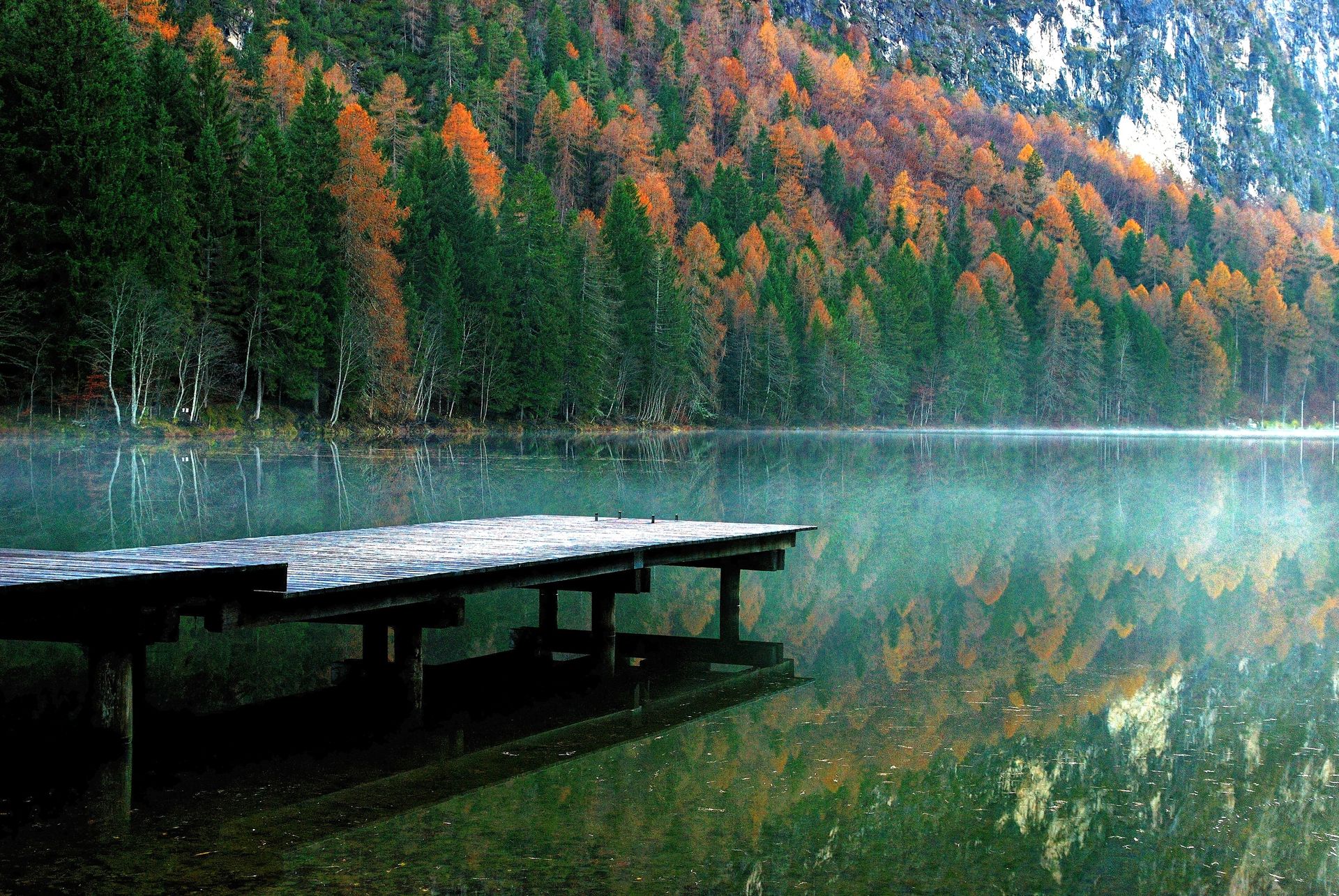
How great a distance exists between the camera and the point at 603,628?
45.9 ft

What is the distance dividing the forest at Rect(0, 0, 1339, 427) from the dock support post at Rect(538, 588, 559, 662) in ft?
121

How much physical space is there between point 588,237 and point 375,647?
71.7m

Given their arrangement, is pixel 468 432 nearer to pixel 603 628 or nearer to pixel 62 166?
pixel 62 166

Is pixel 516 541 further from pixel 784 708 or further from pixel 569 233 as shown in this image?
pixel 569 233

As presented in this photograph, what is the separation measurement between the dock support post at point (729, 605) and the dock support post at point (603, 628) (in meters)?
1.24

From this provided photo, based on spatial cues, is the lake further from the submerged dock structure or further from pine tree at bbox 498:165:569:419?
pine tree at bbox 498:165:569:419

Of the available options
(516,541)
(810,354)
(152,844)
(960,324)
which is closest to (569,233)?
(810,354)

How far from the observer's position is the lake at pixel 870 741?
7.67 m

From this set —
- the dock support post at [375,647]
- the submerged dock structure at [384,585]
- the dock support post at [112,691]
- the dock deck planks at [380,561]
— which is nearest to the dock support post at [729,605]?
the submerged dock structure at [384,585]

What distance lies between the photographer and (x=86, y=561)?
10.2 metres

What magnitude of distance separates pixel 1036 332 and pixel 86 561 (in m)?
127

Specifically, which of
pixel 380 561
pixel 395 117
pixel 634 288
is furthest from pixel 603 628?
pixel 395 117

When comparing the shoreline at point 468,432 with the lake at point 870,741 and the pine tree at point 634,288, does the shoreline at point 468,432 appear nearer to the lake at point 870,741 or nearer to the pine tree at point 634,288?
the pine tree at point 634,288

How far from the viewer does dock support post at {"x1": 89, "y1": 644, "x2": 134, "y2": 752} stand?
9.50 meters
